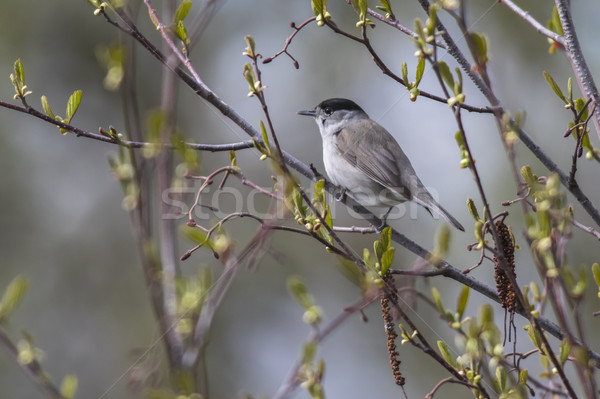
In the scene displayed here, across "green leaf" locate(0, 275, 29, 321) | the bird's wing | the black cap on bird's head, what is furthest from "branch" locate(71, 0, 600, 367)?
the black cap on bird's head

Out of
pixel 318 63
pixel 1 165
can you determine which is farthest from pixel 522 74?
pixel 1 165

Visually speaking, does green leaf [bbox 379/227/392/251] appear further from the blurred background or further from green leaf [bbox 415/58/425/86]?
the blurred background

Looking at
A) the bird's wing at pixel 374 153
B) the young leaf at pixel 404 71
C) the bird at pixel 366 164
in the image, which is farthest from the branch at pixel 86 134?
the bird's wing at pixel 374 153

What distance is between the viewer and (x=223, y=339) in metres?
10.1

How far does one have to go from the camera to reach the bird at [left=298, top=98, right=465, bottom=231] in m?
5.02

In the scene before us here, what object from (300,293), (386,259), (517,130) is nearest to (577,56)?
(517,130)

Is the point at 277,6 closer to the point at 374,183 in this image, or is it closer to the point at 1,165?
the point at 1,165

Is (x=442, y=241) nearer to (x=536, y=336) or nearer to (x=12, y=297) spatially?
(x=536, y=336)

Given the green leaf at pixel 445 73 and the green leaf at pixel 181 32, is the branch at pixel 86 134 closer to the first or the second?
the green leaf at pixel 181 32

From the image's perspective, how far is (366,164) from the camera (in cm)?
528

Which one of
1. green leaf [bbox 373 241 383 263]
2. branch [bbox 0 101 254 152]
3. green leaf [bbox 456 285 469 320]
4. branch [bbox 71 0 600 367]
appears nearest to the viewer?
green leaf [bbox 456 285 469 320]

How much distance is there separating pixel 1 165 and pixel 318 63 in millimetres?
5959

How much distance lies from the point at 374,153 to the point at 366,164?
0.79 ft

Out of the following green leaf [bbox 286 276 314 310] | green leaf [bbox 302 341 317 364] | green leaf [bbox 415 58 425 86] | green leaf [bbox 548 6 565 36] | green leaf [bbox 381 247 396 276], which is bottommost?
green leaf [bbox 302 341 317 364]
